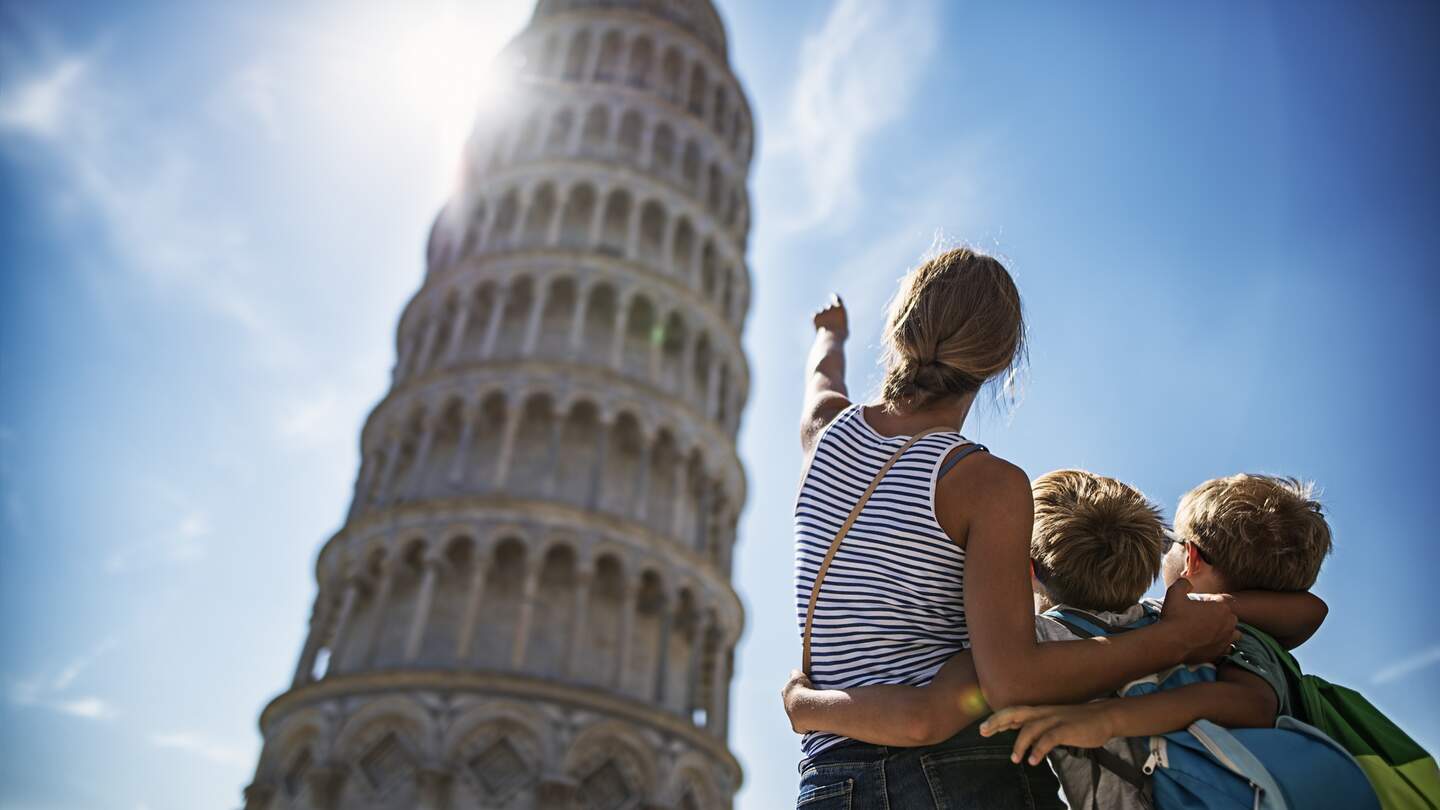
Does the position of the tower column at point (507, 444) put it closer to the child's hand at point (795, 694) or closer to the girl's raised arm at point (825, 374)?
the girl's raised arm at point (825, 374)

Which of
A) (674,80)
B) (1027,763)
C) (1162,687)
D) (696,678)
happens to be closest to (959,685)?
(1027,763)

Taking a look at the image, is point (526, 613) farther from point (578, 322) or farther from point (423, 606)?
point (578, 322)

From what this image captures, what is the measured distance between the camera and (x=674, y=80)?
25594 millimetres

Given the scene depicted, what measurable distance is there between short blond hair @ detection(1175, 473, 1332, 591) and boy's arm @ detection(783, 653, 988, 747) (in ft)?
2.81

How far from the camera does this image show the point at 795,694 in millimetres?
2111

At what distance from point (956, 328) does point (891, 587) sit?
0.53 m

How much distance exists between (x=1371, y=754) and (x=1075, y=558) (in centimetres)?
65

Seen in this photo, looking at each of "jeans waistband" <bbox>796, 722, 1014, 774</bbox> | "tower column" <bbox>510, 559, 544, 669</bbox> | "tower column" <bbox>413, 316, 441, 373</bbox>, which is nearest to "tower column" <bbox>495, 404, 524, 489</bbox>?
"tower column" <bbox>510, 559, 544, 669</bbox>

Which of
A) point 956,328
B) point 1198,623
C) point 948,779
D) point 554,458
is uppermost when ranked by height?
point 554,458

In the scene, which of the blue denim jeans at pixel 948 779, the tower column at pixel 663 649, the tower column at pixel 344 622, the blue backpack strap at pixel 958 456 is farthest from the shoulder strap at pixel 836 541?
the tower column at pixel 344 622

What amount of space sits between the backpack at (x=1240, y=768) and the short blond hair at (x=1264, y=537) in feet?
1.62

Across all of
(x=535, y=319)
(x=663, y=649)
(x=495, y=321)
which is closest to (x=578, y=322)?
(x=535, y=319)

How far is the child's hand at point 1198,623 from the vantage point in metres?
1.93

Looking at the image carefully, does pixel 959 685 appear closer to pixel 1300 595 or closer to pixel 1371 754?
pixel 1371 754
